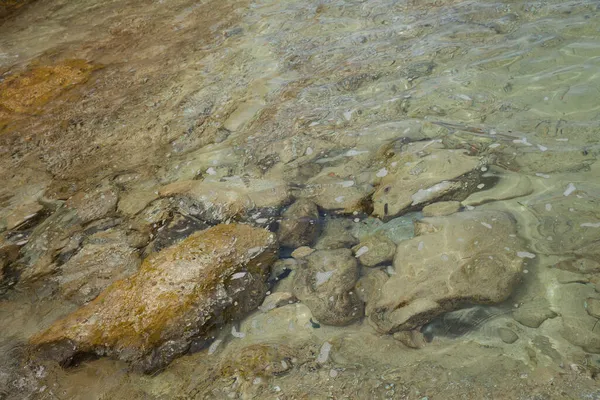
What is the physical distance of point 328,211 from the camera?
4.32 m

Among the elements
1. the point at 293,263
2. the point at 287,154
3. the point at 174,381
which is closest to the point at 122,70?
the point at 287,154

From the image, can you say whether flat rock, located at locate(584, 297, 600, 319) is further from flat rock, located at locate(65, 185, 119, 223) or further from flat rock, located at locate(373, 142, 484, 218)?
flat rock, located at locate(65, 185, 119, 223)

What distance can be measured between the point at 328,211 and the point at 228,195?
1068 millimetres

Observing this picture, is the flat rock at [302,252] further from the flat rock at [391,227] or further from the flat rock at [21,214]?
the flat rock at [21,214]

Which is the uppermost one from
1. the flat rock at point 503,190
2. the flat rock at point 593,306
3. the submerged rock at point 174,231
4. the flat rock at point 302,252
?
the submerged rock at point 174,231

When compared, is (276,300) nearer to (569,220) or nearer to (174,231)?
(174,231)

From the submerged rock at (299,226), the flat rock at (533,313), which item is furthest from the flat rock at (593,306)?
the submerged rock at (299,226)

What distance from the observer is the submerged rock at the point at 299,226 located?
13.4 feet

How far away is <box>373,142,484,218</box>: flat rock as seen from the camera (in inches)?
162

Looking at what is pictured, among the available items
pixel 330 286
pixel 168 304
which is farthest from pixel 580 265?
pixel 168 304

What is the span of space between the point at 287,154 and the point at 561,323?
10.3ft

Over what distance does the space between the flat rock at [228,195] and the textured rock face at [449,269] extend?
143cm

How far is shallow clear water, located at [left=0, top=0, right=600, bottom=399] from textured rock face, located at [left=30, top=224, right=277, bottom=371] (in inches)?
0.7

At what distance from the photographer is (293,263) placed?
3938 millimetres
